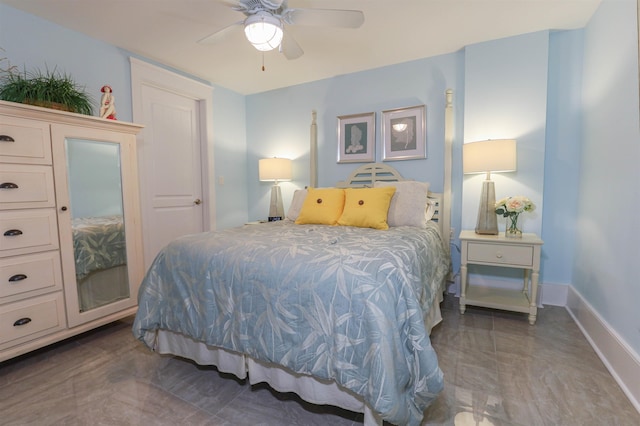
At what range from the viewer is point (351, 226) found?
2.45 meters

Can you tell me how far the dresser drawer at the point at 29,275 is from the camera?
1.79m

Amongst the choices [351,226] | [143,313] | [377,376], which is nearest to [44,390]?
[143,313]

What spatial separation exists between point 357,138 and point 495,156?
1.46 m

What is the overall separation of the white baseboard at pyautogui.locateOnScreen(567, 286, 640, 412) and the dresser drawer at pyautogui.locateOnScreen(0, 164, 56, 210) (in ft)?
11.4

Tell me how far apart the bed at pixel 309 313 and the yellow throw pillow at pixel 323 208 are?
0.58 m

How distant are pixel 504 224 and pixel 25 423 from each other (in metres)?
3.46

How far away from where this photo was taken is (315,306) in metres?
1.29

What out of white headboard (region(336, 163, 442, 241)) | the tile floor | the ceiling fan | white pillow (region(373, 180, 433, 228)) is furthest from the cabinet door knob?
white headboard (region(336, 163, 442, 241))

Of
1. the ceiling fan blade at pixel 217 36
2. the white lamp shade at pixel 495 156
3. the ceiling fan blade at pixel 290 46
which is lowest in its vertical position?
the white lamp shade at pixel 495 156

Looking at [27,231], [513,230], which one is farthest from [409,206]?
[27,231]

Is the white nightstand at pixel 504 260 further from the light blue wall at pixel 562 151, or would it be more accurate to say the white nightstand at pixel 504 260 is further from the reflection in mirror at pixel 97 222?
the reflection in mirror at pixel 97 222

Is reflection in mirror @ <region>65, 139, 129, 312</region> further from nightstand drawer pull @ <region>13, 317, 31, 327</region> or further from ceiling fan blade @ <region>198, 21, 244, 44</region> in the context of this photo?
ceiling fan blade @ <region>198, 21, 244, 44</region>

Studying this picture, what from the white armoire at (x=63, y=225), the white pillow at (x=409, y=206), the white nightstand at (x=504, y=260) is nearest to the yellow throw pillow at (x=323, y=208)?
the white pillow at (x=409, y=206)

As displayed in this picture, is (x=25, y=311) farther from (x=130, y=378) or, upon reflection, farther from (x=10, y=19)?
(x=10, y=19)
